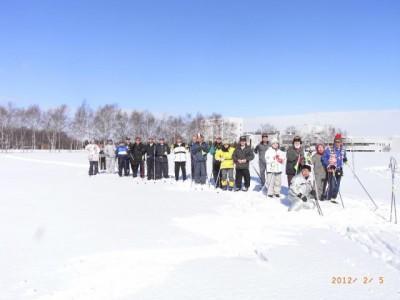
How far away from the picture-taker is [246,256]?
17.6ft

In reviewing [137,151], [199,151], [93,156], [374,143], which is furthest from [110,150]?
[374,143]

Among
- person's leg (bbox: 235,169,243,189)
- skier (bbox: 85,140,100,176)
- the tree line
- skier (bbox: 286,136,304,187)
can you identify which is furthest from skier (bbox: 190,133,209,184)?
the tree line

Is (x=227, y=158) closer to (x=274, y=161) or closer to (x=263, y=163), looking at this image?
(x=263, y=163)

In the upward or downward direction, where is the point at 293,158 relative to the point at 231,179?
upward

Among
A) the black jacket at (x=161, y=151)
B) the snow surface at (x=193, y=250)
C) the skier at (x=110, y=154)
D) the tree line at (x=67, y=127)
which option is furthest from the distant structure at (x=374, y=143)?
the snow surface at (x=193, y=250)

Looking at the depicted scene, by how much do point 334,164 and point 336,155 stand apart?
285mm

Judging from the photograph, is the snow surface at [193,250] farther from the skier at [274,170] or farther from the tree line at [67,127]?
the tree line at [67,127]

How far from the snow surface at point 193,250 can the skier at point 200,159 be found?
417 cm

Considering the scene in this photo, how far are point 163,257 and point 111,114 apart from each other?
85.1 meters

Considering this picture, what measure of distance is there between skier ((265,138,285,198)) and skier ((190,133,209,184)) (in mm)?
3331

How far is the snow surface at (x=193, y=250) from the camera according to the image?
4223 millimetres

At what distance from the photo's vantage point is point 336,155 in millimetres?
10375

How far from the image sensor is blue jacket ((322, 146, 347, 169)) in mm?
10359

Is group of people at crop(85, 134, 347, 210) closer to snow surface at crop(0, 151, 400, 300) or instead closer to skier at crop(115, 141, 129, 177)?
skier at crop(115, 141, 129, 177)
